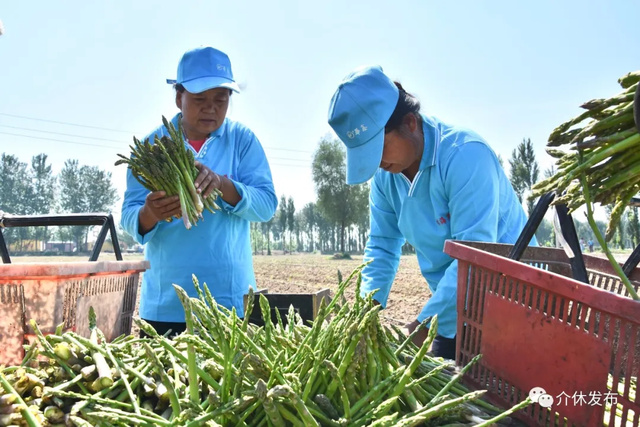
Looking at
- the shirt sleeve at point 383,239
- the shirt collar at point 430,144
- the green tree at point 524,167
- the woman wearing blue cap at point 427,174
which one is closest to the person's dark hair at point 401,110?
the woman wearing blue cap at point 427,174

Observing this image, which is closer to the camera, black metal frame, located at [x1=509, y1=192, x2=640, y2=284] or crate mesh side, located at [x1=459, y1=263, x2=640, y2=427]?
crate mesh side, located at [x1=459, y1=263, x2=640, y2=427]

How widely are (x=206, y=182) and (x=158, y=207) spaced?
0.30 meters

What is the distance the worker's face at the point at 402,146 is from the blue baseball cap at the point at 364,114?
145 mm

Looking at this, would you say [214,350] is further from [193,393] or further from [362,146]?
[362,146]

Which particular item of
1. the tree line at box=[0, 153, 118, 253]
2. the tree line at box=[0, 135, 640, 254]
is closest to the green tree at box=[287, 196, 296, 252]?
the tree line at box=[0, 135, 640, 254]

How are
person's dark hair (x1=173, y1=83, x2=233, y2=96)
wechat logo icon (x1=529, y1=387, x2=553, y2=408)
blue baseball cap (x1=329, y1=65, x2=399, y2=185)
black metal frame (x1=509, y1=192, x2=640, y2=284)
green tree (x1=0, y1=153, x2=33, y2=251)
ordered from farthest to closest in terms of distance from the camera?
green tree (x1=0, y1=153, x2=33, y2=251) → person's dark hair (x1=173, y1=83, x2=233, y2=96) → blue baseball cap (x1=329, y1=65, x2=399, y2=185) → black metal frame (x1=509, y1=192, x2=640, y2=284) → wechat logo icon (x1=529, y1=387, x2=553, y2=408)

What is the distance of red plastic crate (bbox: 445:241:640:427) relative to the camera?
4.08 ft

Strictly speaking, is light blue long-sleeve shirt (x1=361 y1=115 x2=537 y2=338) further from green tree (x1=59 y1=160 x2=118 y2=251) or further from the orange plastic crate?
green tree (x1=59 y1=160 x2=118 y2=251)

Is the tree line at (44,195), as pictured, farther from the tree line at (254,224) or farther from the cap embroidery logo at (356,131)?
the cap embroidery logo at (356,131)

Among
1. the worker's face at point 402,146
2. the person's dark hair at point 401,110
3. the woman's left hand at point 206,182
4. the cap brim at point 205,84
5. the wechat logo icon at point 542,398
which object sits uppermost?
the cap brim at point 205,84

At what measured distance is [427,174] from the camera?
8.74 feet

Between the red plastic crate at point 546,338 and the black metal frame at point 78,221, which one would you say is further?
the black metal frame at point 78,221

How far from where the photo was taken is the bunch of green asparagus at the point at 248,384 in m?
1.28

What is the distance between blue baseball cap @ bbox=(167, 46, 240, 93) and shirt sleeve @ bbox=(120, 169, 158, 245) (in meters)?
0.67
